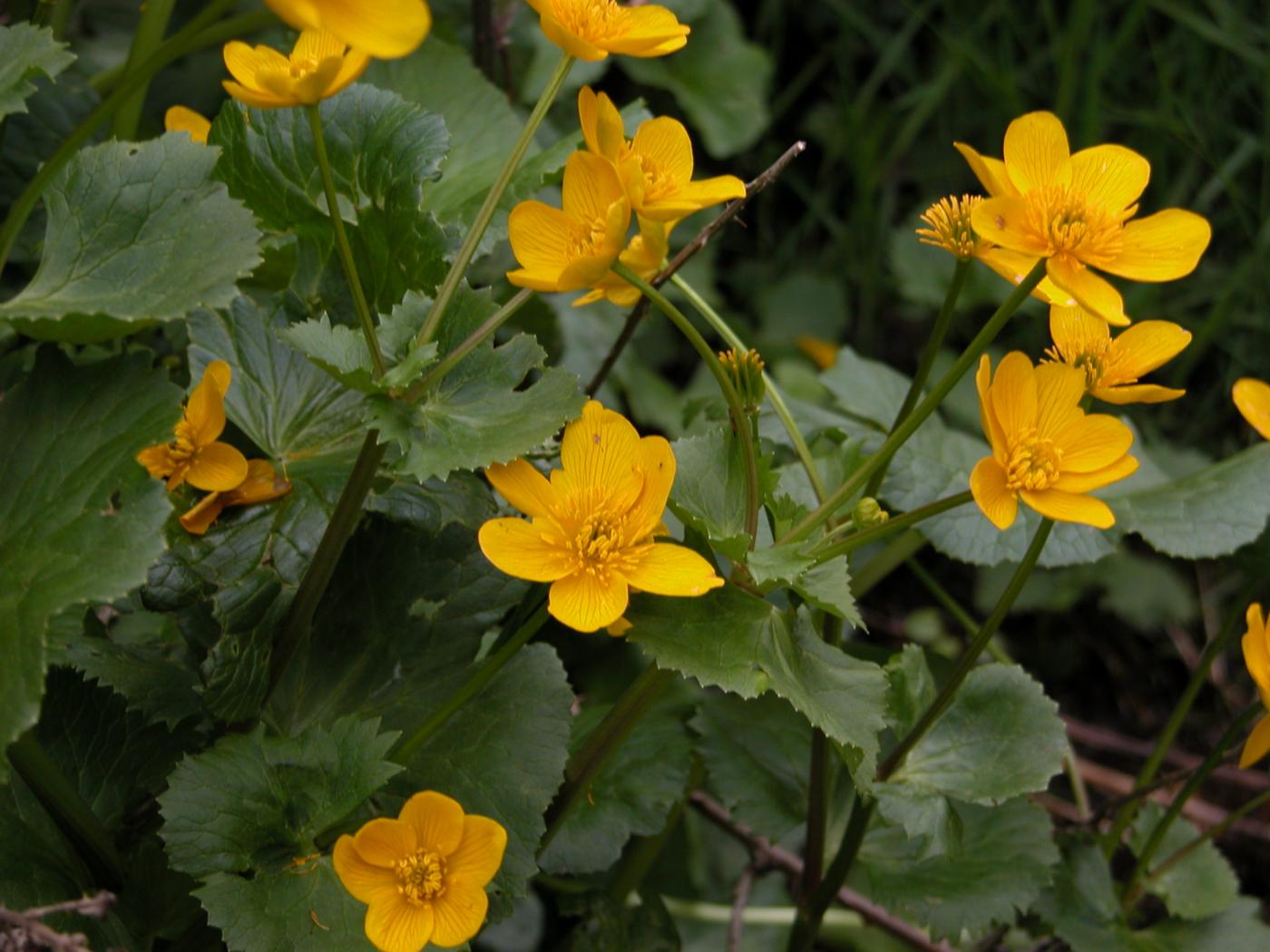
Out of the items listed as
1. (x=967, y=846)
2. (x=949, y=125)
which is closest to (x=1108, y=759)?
→ (x=967, y=846)

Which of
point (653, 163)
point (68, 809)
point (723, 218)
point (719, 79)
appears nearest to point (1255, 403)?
point (723, 218)

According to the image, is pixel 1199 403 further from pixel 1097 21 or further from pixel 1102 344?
pixel 1102 344

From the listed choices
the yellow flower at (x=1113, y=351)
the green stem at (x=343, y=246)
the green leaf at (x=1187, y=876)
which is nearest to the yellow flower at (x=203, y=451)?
the green stem at (x=343, y=246)

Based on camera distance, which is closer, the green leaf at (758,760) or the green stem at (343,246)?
the green stem at (343,246)

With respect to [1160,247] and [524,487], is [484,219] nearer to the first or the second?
[524,487]

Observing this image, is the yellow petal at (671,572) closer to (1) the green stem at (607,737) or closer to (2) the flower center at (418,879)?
(1) the green stem at (607,737)

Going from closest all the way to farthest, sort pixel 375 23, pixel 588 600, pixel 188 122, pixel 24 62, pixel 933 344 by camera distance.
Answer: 1. pixel 375 23
2. pixel 588 600
3. pixel 24 62
4. pixel 933 344
5. pixel 188 122
